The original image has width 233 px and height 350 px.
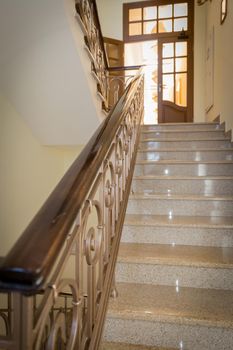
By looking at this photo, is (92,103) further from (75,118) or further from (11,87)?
(11,87)

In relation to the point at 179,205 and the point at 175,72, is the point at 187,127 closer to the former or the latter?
the point at 179,205

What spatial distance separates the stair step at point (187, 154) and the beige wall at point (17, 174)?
4.34 feet

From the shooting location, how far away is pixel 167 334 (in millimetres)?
1399

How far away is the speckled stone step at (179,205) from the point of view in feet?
7.75

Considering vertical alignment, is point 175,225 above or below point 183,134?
below

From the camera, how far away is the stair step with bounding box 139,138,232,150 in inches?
136

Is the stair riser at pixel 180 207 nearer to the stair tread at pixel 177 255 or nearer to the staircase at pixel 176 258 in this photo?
the staircase at pixel 176 258

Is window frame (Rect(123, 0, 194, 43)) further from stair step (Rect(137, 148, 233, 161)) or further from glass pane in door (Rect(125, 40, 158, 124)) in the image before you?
stair step (Rect(137, 148, 233, 161))

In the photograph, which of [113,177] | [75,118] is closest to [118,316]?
[113,177]

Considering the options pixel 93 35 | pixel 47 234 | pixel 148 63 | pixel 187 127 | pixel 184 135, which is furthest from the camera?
pixel 148 63

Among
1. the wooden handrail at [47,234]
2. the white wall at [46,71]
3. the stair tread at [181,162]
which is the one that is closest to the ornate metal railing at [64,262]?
the wooden handrail at [47,234]

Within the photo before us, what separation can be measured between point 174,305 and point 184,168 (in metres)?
1.71

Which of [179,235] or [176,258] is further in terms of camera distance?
[179,235]

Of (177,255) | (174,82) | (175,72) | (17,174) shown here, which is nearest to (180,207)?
(177,255)
